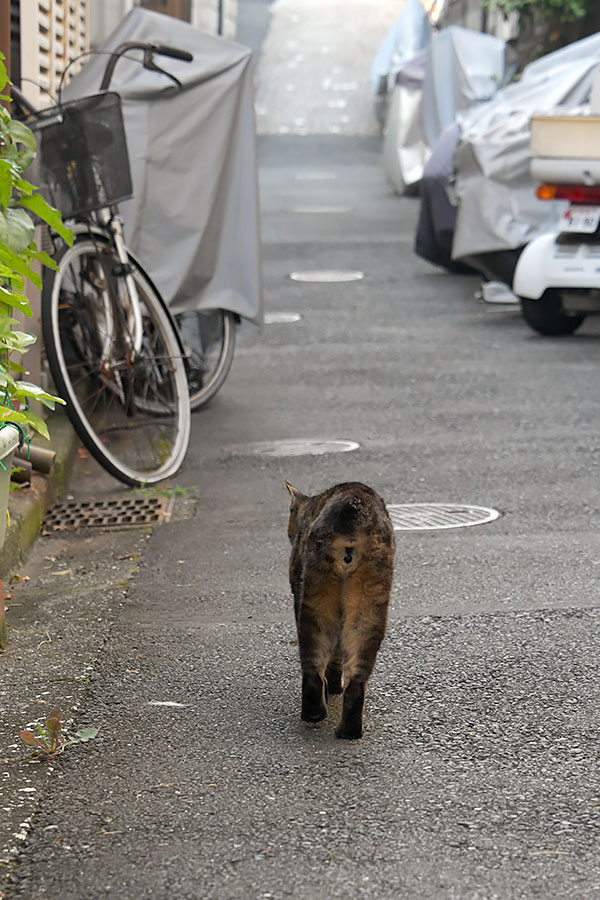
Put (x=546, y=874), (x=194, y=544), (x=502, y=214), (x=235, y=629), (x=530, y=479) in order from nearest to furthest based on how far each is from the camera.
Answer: (x=546, y=874) < (x=235, y=629) < (x=194, y=544) < (x=530, y=479) < (x=502, y=214)

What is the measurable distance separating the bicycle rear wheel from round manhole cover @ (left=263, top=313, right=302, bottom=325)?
3265 mm

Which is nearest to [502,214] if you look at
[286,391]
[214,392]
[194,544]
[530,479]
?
[286,391]

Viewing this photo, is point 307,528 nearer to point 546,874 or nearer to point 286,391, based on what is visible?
point 546,874

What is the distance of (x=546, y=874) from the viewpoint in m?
2.69

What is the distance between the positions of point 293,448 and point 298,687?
3.48 meters

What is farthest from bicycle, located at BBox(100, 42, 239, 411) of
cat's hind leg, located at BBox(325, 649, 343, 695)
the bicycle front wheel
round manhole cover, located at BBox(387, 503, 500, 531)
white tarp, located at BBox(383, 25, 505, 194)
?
white tarp, located at BBox(383, 25, 505, 194)

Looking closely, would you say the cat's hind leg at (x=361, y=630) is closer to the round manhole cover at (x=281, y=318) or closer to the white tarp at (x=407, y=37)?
the round manhole cover at (x=281, y=318)

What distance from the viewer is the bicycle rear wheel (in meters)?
8.03

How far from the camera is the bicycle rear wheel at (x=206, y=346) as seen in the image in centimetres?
803

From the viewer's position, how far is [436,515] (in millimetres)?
5852

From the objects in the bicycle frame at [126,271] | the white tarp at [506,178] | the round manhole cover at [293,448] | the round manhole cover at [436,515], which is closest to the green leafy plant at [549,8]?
the white tarp at [506,178]

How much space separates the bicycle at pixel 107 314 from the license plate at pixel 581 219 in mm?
3922

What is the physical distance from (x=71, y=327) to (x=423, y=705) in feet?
12.1

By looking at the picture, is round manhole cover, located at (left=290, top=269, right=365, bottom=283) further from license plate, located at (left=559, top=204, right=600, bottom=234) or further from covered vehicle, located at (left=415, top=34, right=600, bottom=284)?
license plate, located at (left=559, top=204, right=600, bottom=234)
